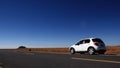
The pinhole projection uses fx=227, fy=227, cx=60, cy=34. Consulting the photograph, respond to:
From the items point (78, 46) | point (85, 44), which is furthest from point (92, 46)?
point (78, 46)

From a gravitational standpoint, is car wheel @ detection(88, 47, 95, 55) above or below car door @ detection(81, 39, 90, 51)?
below

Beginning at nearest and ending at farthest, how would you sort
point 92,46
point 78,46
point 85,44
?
point 92,46, point 85,44, point 78,46

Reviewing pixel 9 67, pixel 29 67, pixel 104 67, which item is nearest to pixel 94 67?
pixel 104 67

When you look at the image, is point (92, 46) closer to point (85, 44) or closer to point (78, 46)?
point (85, 44)

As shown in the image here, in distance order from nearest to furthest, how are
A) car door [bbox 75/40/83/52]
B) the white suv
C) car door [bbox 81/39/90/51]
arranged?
the white suv
car door [bbox 81/39/90/51]
car door [bbox 75/40/83/52]

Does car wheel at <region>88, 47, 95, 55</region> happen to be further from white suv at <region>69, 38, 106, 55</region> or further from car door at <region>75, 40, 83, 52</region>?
car door at <region>75, 40, 83, 52</region>

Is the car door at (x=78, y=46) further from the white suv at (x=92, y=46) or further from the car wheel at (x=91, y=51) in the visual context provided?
the car wheel at (x=91, y=51)

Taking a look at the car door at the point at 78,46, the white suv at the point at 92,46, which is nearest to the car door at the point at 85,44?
the white suv at the point at 92,46

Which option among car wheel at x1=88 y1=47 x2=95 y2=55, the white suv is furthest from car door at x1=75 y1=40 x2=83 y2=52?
car wheel at x1=88 y1=47 x2=95 y2=55

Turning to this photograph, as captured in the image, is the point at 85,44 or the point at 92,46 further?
the point at 85,44

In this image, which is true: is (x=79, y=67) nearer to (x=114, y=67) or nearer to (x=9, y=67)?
(x=114, y=67)

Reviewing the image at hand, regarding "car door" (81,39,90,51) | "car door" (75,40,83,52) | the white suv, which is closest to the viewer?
the white suv

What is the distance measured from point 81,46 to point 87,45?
50.8 inches

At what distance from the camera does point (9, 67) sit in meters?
12.1
